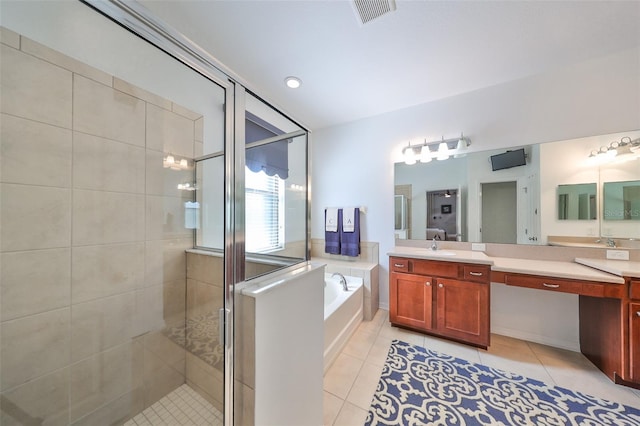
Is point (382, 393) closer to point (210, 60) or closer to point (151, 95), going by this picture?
point (210, 60)

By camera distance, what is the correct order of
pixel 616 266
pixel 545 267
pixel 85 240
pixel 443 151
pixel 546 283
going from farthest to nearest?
pixel 443 151, pixel 545 267, pixel 546 283, pixel 616 266, pixel 85 240

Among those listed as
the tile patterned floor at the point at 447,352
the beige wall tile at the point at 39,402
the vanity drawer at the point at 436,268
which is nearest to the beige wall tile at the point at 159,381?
the beige wall tile at the point at 39,402

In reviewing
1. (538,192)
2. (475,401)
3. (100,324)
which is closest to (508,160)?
(538,192)

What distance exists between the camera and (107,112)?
1.21 meters

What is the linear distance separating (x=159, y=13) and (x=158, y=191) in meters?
1.23

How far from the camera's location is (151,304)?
4.49 feet

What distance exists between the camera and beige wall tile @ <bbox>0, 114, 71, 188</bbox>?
3.03 ft

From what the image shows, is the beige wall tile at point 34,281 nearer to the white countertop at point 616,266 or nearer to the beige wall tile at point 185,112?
the beige wall tile at point 185,112

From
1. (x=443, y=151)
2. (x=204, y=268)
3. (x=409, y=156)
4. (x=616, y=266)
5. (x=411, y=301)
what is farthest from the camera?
(x=409, y=156)

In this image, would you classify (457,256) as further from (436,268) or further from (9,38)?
(9,38)

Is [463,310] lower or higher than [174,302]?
lower

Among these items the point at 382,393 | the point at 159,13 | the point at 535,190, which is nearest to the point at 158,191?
the point at 159,13

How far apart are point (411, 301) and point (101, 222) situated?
2560 mm

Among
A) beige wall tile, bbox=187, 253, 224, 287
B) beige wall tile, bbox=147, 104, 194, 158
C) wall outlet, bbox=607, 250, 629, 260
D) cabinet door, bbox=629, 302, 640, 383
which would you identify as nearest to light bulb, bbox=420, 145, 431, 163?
wall outlet, bbox=607, 250, 629, 260
